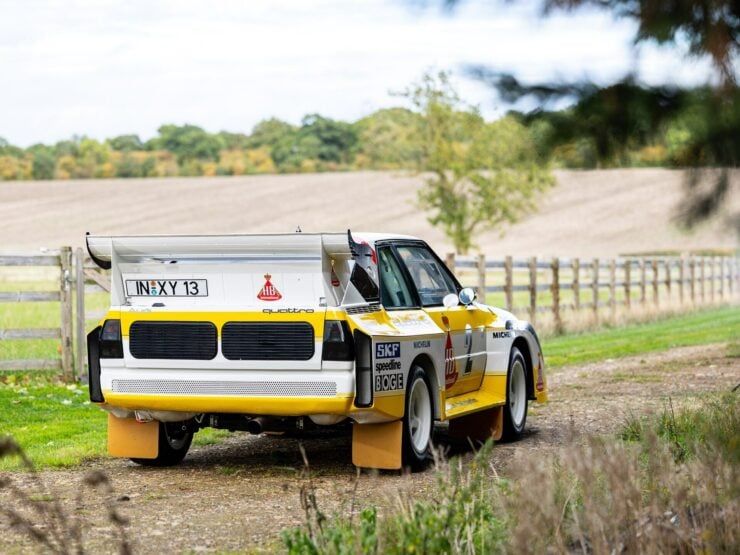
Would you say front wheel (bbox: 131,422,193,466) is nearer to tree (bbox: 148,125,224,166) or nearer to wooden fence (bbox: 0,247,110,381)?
wooden fence (bbox: 0,247,110,381)

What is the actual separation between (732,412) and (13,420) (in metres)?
7.39

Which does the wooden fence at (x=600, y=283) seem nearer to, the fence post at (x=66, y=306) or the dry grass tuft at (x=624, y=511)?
the fence post at (x=66, y=306)

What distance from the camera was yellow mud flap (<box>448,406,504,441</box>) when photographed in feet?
37.3

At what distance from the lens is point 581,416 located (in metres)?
13.0

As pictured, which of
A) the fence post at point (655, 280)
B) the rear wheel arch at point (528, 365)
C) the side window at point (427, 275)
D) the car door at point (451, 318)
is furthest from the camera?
the fence post at point (655, 280)

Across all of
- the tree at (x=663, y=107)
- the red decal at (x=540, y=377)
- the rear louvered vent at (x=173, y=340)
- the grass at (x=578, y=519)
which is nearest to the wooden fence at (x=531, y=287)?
the red decal at (x=540, y=377)

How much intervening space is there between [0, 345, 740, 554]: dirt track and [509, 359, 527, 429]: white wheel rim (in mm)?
211

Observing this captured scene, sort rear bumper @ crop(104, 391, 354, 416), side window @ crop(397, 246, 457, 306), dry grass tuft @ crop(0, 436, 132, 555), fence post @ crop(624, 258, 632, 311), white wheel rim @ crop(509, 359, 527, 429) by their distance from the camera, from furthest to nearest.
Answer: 1. fence post @ crop(624, 258, 632, 311)
2. white wheel rim @ crop(509, 359, 527, 429)
3. side window @ crop(397, 246, 457, 306)
4. rear bumper @ crop(104, 391, 354, 416)
5. dry grass tuft @ crop(0, 436, 132, 555)

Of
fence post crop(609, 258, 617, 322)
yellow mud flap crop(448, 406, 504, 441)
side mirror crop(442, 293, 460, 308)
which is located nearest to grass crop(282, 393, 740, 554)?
side mirror crop(442, 293, 460, 308)

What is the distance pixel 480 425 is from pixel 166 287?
3.33 metres

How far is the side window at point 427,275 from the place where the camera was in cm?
1053

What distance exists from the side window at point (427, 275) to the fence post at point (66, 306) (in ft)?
24.0

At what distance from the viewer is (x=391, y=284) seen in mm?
10008

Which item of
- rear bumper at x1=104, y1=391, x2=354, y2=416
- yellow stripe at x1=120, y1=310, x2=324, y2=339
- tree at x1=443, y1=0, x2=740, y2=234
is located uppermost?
tree at x1=443, y1=0, x2=740, y2=234
